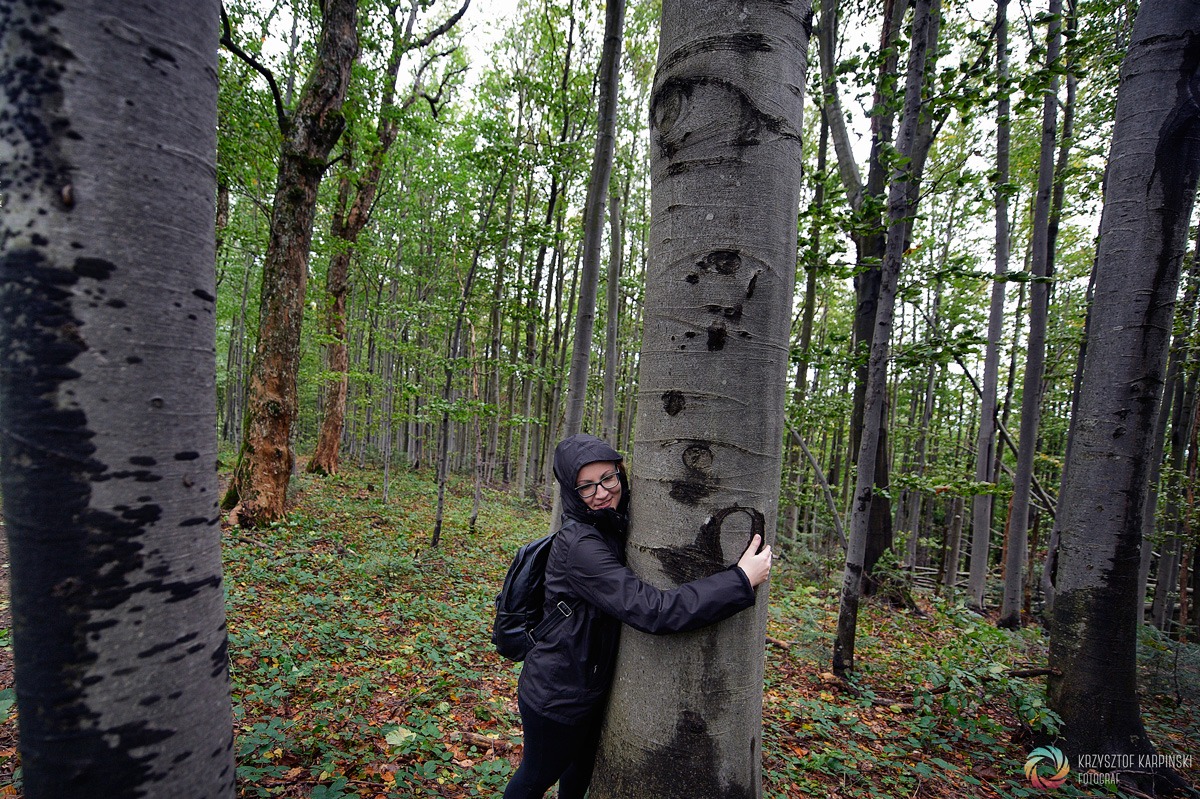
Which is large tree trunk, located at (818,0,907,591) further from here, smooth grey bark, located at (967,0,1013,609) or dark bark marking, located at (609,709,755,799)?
dark bark marking, located at (609,709,755,799)

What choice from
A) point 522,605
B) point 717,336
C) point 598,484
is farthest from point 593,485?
point 717,336

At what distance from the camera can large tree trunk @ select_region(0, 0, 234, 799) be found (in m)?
0.80

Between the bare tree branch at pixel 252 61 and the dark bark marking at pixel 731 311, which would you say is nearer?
the dark bark marking at pixel 731 311

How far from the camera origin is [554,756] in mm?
1900

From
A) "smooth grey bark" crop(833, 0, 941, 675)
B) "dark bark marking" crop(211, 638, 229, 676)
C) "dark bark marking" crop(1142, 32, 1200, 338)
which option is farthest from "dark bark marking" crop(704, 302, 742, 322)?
"dark bark marking" crop(1142, 32, 1200, 338)

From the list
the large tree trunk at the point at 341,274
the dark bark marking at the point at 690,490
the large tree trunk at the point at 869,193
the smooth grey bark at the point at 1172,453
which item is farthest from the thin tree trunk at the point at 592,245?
the smooth grey bark at the point at 1172,453

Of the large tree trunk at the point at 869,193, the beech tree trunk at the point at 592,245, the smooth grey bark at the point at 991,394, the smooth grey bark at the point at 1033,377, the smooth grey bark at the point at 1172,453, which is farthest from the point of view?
the smooth grey bark at the point at 991,394

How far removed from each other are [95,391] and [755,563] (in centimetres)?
150

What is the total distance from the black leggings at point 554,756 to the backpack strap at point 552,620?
0.74 ft

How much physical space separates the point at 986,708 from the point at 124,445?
19.2ft

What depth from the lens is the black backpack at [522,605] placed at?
6.66 ft

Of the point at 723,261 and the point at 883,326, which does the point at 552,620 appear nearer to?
the point at 723,261

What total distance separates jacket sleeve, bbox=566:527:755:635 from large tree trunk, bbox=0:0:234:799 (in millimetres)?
1003

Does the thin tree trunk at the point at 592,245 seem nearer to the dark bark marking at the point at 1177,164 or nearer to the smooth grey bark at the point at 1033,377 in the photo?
the dark bark marking at the point at 1177,164
